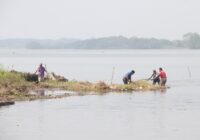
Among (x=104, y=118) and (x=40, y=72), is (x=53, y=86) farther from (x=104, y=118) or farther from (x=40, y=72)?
(x=104, y=118)

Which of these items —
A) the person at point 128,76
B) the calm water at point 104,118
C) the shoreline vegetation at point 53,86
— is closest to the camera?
the calm water at point 104,118

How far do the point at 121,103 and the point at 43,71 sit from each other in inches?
412

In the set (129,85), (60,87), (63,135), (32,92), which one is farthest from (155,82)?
(63,135)

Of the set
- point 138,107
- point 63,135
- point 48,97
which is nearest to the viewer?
point 63,135

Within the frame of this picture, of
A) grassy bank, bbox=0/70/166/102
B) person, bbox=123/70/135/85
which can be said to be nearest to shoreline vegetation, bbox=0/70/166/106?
grassy bank, bbox=0/70/166/102

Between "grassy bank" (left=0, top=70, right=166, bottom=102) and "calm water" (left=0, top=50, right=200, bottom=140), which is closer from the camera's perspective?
"calm water" (left=0, top=50, right=200, bottom=140)

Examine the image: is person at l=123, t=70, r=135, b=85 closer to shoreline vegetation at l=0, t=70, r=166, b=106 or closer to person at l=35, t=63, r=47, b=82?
shoreline vegetation at l=0, t=70, r=166, b=106

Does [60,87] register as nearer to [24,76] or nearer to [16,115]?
[24,76]

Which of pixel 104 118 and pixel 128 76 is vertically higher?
pixel 128 76

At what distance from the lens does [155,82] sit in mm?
43875

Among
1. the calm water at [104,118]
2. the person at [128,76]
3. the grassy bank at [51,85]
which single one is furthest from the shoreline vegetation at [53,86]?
the calm water at [104,118]

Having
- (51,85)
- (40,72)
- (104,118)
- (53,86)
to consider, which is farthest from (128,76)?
(104,118)

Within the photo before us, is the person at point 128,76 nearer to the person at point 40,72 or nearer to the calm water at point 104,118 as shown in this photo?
the calm water at point 104,118

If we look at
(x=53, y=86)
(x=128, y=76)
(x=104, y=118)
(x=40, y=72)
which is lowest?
(x=104, y=118)
